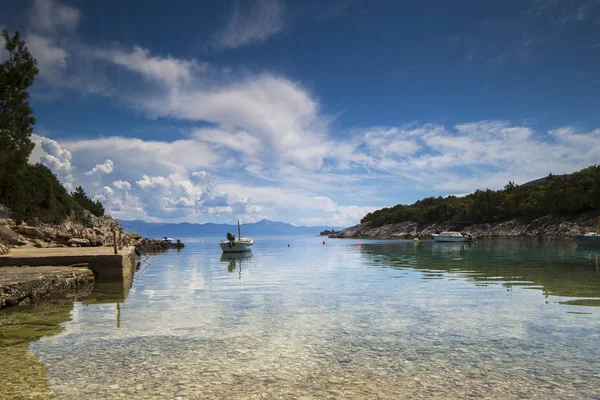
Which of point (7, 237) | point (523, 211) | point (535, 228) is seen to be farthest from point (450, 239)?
point (7, 237)

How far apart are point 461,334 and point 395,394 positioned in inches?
213

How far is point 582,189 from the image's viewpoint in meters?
97.3

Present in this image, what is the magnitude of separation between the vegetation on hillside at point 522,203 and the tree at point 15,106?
109m

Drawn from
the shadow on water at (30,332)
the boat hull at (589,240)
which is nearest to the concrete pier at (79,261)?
the shadow on water at (30,332)

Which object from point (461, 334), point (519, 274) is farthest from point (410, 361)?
point (519, 274)

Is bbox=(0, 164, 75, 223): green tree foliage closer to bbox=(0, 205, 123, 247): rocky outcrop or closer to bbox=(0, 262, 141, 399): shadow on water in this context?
bbox=(0, 205, 123, 247): rocky outcrop

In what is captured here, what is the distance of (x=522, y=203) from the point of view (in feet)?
390

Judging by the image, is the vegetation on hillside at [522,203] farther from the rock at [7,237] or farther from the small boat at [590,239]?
the rock at [7,237]

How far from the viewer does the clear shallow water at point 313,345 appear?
316 inches

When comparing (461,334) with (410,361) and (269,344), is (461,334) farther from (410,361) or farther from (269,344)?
(269,344)

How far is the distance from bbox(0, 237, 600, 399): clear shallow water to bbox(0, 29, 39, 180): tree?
14779 millimetres

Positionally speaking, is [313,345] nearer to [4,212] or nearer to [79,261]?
[79,261]

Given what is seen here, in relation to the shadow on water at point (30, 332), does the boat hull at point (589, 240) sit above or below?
above

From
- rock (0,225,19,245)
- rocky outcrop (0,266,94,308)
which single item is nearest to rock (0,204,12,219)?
rock (0,225,19,245)
